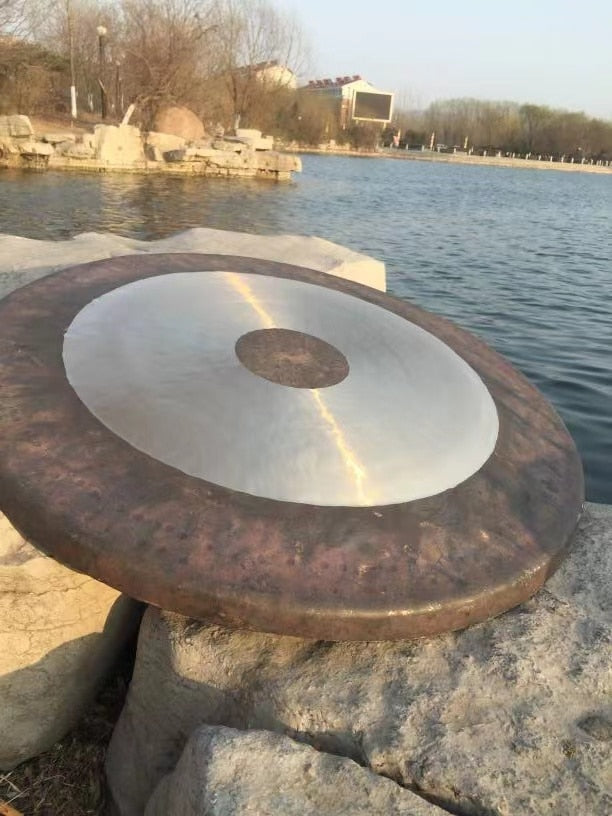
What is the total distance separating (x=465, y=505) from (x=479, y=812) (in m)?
0.82

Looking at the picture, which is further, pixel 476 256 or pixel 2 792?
pixel 476 256

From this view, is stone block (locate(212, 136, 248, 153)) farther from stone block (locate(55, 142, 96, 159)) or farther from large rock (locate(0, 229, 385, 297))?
large rock (locate(0, 229, 385, 297))

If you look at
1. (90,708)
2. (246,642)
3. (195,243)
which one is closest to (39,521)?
(246,642)

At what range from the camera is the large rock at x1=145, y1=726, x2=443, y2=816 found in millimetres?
1249

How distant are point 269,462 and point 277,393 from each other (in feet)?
1.05

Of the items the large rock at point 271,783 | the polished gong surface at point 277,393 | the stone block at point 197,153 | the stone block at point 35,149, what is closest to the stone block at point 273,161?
the stone block at point 197,153

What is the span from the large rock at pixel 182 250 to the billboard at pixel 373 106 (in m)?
84.3

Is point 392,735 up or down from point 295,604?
down

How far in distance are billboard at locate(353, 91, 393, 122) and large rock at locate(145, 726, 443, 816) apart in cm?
8796

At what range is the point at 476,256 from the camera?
37.6 ft

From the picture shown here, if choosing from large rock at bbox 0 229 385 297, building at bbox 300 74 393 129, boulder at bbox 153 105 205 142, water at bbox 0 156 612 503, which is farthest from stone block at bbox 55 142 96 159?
building at bbox 300 74 393 129

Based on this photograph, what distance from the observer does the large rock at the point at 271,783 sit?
125 centimetres

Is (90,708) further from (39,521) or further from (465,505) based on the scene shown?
(465,505)

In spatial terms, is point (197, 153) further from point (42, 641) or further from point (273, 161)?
point (42, 641)
